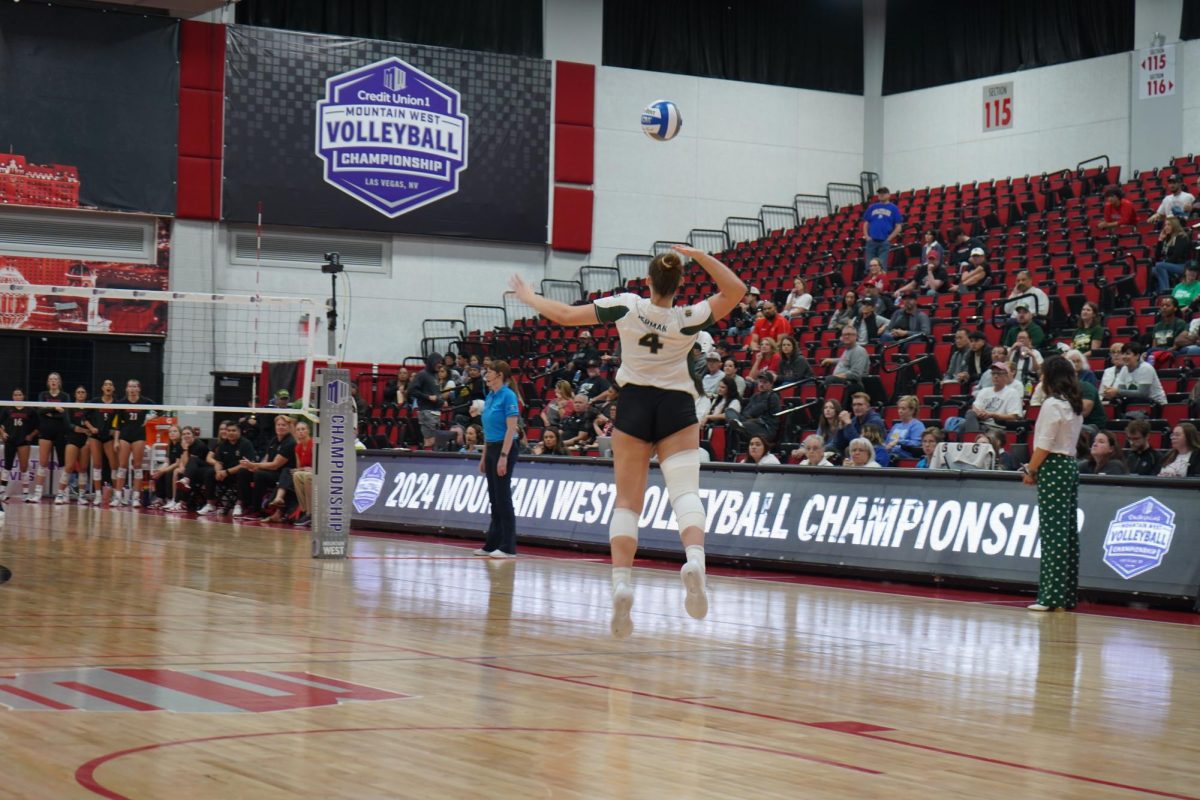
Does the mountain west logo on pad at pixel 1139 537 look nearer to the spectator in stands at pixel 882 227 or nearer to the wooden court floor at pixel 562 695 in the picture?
the wooden court floor at pixel 562 695

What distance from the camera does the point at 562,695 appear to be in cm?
605

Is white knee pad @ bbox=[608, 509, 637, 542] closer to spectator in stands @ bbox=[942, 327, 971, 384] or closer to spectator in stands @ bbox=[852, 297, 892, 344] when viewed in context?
spectator in stands @ bbox=[942, 327, 971, 384]

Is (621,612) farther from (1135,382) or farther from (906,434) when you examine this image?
Result: (1135,382)

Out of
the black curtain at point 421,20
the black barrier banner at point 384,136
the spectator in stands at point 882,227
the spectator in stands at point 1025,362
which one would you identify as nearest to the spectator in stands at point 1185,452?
the spectator in stands at point 1025,362

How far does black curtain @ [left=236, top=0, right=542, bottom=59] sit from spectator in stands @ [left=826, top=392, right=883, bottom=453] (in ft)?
59.7

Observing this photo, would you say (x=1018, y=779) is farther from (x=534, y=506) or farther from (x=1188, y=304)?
(x=1188, y=304)

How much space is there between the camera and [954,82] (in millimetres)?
31922

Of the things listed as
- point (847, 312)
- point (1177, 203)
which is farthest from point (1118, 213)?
point (847, 312)

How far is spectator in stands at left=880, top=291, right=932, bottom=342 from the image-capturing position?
755 inches

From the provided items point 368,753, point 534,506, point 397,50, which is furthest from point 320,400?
point 397,50

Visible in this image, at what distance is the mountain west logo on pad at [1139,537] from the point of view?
1085 centimetres

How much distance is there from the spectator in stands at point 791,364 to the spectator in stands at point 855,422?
2.48 metres

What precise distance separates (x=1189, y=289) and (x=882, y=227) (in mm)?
7886

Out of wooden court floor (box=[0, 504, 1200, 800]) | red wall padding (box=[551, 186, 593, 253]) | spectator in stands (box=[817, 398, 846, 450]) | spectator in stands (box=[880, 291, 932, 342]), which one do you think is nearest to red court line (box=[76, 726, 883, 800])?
wooden court floor (box=[0, 504, 1200, 800])
